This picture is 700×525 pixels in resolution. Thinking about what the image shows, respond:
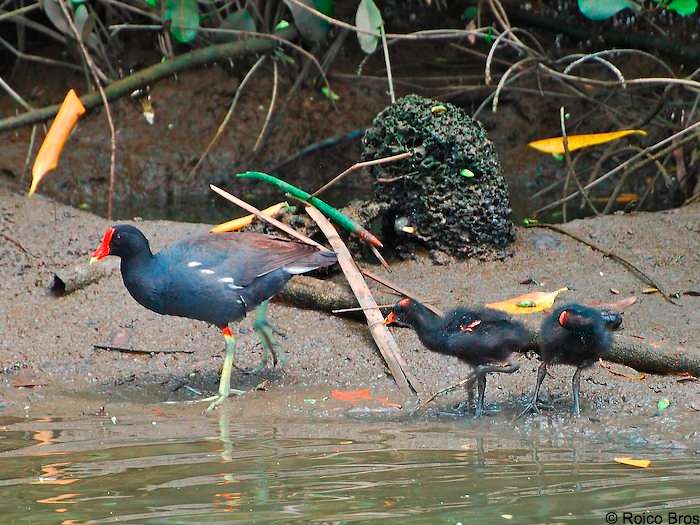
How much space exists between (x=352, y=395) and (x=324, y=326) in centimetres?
87

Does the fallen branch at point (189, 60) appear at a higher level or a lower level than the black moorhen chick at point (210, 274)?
higher

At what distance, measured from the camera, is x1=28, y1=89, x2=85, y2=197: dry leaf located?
8031 mm

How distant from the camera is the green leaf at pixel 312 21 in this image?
9930 mm

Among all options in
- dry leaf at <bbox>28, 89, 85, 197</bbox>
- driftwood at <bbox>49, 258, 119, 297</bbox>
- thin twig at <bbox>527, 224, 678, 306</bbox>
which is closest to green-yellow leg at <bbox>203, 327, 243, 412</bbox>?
driftwood at <bbox>49, 258, 119, 297</bbox>

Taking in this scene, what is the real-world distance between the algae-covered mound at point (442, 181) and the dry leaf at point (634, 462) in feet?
9.15

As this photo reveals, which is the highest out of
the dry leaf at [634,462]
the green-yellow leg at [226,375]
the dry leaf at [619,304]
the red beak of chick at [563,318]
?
the dry leaf at [619,304]

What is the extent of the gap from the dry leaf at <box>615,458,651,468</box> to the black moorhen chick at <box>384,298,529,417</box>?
957 mm

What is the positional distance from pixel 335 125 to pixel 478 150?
13.3 ft

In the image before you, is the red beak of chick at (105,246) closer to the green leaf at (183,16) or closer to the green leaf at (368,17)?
the green leaf at (368,17)

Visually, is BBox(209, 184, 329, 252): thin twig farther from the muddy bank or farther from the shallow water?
the shallow water

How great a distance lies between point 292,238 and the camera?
709 cm

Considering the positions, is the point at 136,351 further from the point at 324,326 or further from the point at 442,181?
the point at 442,181

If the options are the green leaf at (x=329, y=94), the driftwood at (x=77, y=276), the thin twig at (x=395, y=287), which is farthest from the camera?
the green leaf at (x=329, y=94)

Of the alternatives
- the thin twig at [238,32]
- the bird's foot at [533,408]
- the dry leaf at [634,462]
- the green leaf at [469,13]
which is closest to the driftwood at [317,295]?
the bird's foot at [533,408]
